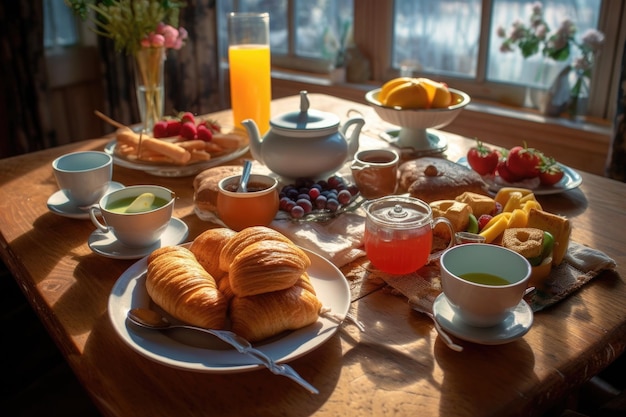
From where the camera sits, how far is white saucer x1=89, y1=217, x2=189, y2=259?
3.21ft

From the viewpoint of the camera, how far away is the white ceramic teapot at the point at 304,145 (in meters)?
1.23

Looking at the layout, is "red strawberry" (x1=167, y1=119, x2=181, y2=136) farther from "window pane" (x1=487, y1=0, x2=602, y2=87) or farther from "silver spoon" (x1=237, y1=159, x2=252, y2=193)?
"window pane" (x1=487, y1=0, x2=602, y2=87)

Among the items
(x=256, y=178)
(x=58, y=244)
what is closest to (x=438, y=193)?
(x=256, y=178)

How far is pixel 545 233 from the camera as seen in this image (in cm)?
91

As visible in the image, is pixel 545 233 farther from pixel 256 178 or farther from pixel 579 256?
pixel 256 178

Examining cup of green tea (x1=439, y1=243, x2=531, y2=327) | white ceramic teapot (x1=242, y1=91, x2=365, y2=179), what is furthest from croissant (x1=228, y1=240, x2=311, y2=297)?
white ceramic teapot (x1=242, y1=91, x2=365, y2=179)

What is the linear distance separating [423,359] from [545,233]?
Result: 33cm

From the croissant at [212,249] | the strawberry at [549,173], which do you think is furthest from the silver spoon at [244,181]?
the strawberry at [549,173]

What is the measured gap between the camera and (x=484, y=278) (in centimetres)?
79

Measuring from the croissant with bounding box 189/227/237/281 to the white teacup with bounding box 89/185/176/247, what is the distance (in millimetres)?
136

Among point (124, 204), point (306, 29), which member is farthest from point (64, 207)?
point (306, 29)

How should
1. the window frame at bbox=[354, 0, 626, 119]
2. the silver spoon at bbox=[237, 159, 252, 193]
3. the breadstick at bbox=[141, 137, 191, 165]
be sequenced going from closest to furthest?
the silver spoon at bbox=[237, 159, 252, 193]
the breadstick at bbox=[141, 137, 191, 165]
the window frame at bbox=[354, 0, 626, 119]

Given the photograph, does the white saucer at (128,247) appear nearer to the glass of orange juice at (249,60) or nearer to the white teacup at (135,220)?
the white teacup at (135,220)

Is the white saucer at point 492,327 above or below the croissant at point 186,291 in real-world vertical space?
below
